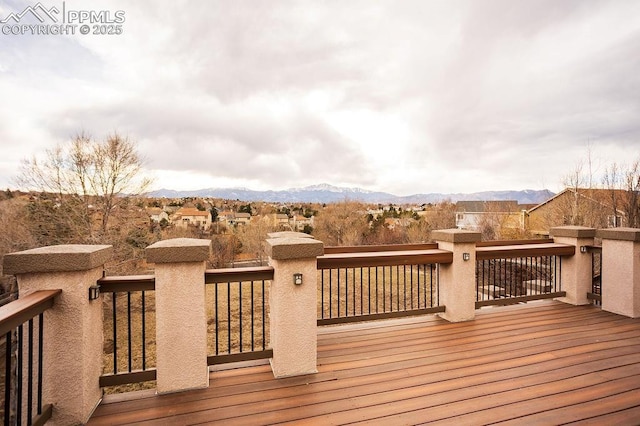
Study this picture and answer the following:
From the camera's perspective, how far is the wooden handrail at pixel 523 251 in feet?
13.7

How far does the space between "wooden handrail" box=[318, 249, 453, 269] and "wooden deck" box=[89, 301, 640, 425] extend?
842mm

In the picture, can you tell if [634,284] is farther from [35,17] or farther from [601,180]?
[601,180]

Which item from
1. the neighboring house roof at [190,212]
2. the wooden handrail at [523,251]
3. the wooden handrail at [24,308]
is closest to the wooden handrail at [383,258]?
the wooden handrail at [523,251]

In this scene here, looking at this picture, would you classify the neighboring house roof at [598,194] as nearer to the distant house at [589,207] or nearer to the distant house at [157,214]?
the distant house at [589,207]

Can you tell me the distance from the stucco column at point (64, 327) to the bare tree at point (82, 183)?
11984mm

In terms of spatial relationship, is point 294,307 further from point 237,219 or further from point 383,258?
point 237,219

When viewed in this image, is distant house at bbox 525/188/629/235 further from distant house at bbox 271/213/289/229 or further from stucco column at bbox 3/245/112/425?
distant house at bbox 271/213/289/229

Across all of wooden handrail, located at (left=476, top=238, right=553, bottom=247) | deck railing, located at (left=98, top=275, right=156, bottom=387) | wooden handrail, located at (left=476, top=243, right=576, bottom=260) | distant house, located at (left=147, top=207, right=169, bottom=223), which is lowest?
deck railing, located at (left=98, top=275, right=156, bottom=387)

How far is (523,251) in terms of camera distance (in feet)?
14.2

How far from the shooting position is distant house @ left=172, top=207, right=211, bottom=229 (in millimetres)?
21145

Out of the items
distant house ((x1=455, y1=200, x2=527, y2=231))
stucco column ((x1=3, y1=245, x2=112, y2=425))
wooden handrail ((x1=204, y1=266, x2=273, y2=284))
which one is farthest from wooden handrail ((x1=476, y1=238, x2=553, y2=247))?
distant house ((x1=455, y1=200, x2=527, y2=231))

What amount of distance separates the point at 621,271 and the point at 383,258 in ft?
11.6

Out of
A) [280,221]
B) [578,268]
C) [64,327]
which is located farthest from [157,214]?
[578,268]

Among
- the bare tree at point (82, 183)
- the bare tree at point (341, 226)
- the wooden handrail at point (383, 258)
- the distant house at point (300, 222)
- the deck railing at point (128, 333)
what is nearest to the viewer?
the deck railing at point (128, 333)
